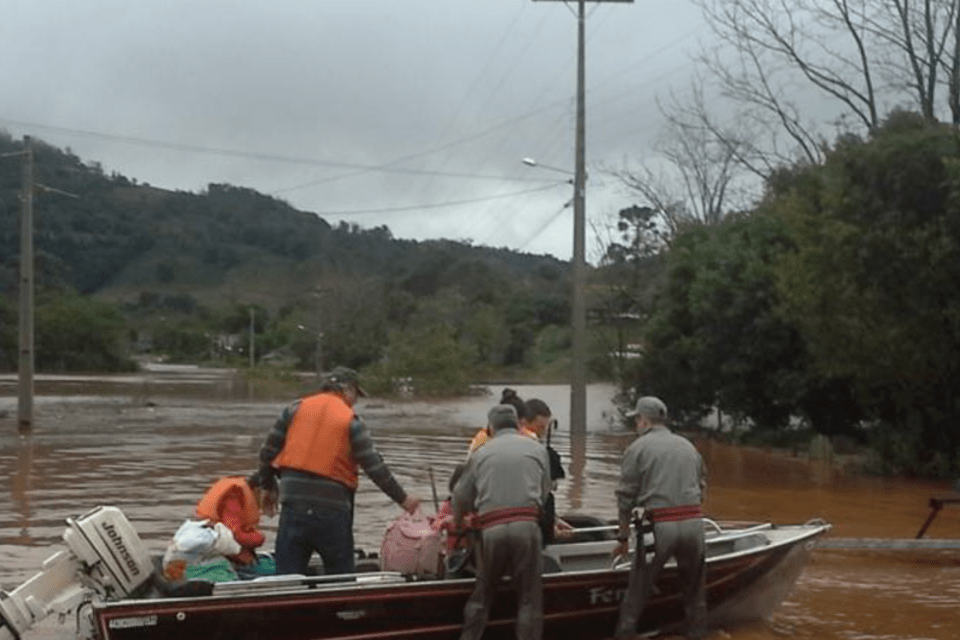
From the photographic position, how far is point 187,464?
2616 centimetres

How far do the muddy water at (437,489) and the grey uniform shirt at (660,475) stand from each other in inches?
54.7

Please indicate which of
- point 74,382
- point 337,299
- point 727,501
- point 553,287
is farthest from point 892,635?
point 553,287

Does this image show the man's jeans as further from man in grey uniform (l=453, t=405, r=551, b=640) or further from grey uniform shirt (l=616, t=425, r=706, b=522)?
grey uniform shirt (l=616, t=425, r=706, b=522)

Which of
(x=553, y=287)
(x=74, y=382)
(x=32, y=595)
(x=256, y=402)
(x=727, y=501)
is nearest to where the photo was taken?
(x=32, y=595)

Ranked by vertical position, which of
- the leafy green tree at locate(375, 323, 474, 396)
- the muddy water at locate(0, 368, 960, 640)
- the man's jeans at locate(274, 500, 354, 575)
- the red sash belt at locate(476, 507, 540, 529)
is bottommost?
the muddy water at locate(0, 368, 960, 640)

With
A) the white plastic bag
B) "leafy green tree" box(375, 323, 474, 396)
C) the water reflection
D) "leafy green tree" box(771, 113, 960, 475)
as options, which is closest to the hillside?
"leafy green tree" box(375, 323, 474, 396)

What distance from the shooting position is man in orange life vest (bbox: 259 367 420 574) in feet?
33.9

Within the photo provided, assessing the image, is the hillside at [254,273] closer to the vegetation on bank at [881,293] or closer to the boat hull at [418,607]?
the vegetation on bank at [881,293]

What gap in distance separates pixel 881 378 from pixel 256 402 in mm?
30243

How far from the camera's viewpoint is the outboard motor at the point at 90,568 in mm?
9516

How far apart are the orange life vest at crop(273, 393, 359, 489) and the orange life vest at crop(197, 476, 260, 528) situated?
352mm

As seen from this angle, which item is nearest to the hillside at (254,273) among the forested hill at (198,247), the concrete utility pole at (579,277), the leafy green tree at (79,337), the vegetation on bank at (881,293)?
the forested hill at (198,247)

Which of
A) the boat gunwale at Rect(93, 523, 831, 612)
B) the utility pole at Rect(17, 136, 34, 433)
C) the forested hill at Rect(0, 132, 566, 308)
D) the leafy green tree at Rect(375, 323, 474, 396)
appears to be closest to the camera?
the boat gunwale at Rect(93, 523, 831, 612)

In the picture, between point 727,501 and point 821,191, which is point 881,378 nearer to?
point 821,191
